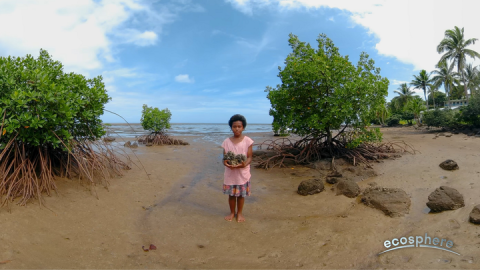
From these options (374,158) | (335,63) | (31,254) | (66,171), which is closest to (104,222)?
(31,254)

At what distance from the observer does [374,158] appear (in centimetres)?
865

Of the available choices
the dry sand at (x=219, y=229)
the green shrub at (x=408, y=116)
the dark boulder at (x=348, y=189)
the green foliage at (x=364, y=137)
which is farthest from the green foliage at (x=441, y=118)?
the dark boulder at (x=348, y=189)

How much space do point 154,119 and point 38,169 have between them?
11.1 metres

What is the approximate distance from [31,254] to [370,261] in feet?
12.5

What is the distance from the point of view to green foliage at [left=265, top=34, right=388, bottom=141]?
26.1ft

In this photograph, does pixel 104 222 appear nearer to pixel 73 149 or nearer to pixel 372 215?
pixel 73 149

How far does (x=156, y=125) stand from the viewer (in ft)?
52.4

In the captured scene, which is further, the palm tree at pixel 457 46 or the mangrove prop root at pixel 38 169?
the palm tree at pixel 457 46

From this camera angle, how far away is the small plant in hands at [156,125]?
1561 centimetres

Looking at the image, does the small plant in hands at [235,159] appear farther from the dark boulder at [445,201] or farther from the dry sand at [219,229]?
the dark boulder at [445,201]

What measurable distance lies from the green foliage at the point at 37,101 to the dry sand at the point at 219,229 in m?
1.09

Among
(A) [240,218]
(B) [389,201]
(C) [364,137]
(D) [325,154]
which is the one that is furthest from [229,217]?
(C) [364,137]

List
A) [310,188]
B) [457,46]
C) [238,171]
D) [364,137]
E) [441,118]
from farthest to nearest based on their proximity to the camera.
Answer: [457,46], [441,118], [364,137], [310,188], [238,171]

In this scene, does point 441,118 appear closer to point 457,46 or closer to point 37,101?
point 457,46
